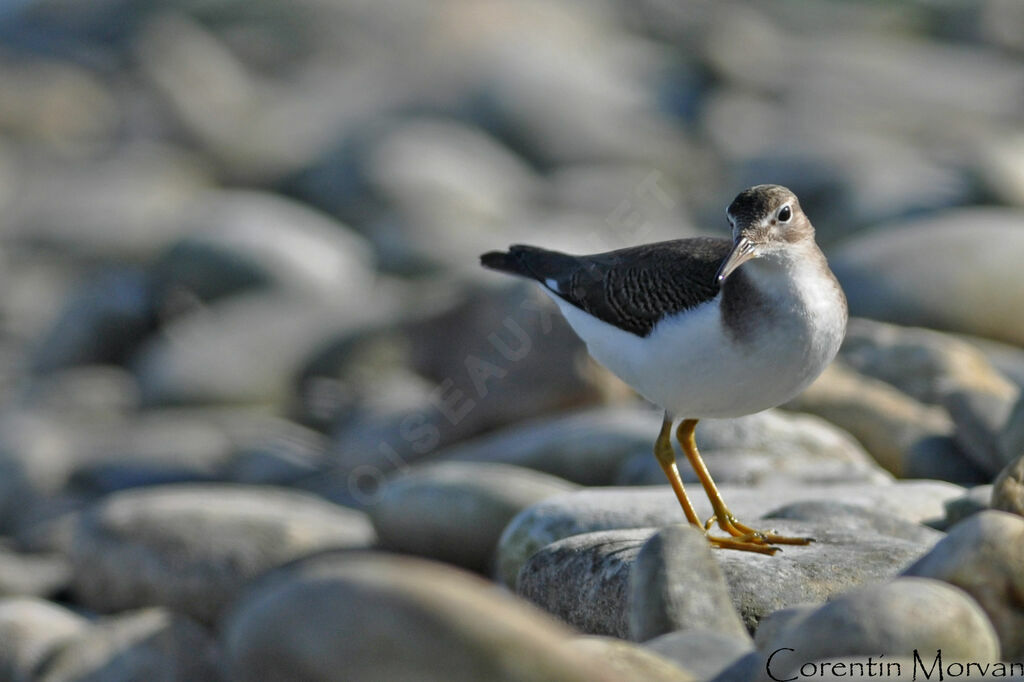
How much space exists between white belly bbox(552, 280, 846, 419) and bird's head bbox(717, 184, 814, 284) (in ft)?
0.85

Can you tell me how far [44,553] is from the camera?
9016mm

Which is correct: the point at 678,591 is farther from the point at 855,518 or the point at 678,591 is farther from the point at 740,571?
the point at 855,518

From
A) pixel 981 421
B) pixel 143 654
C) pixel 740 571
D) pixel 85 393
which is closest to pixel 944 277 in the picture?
pixel 981 421

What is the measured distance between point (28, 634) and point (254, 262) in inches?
331

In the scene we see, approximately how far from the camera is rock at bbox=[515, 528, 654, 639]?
5152 mm

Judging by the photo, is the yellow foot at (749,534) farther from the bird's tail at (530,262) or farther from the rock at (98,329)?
the rock at (98,329)

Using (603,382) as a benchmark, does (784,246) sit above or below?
above

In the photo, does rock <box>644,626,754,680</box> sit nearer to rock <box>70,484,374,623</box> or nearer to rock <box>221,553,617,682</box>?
rock <box>221,553,617,682</box>

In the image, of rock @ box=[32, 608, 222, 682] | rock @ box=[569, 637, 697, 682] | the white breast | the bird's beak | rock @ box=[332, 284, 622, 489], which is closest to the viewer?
rock @ box=[569, 637, 697, 682]

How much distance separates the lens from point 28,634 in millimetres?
7152

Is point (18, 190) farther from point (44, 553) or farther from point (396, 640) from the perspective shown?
point (396, 640)

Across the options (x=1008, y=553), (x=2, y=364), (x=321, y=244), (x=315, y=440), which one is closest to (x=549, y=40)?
(x=321, y=244)

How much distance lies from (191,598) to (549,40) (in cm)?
2196

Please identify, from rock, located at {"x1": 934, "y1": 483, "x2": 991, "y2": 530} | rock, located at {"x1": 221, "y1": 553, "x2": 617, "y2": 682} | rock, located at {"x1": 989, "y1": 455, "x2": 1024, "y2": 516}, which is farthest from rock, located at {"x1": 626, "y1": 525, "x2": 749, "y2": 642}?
rock, located at {"x1": 934, "y1": 483, "x2": 991, "y2": 530}
